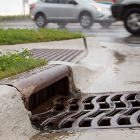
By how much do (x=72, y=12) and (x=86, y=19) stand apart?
32.8 inches

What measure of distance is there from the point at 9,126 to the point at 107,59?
3215 mm

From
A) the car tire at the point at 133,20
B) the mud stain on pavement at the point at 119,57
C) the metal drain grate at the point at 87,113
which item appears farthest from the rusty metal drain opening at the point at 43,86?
the car tire at the point at 133,20

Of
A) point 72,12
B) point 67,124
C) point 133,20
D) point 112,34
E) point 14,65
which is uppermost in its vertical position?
point 72,12

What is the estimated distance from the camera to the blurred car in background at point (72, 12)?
13.7 meters

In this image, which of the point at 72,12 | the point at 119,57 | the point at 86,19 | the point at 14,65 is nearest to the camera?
the point at 14,65

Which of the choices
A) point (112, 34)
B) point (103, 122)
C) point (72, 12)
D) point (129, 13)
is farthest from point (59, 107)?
point (72, 12)

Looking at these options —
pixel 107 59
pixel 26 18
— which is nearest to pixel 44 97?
pixel 107 59

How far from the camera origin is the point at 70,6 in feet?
45.8

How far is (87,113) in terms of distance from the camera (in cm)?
254

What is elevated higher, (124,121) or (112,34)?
(112,34)

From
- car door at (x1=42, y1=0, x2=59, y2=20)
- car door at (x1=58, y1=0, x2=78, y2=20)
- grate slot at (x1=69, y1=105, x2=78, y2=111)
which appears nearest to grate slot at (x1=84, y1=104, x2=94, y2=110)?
grate slot at (x1=69, y1=105, x2=78, y2=111)

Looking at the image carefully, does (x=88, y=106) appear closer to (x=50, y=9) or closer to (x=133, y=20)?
(x=133, y=20)

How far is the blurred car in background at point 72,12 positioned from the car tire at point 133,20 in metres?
4.03

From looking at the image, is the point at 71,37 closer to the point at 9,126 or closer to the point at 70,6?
the point at 9,126
